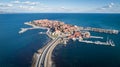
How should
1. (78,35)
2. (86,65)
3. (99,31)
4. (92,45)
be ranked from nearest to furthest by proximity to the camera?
(86,65)
(92,45)
(78,35)
(99,31)

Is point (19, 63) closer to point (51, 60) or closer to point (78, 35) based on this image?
point (51, 60)

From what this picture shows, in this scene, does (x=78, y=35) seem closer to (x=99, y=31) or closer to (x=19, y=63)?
(x=99, y=31)

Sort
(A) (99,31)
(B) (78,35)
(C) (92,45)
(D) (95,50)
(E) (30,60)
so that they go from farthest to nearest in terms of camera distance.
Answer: (A) (99,31) → (B) (78,35) → (C) (92,45) → (D) (95,50) → (E) (30,60)

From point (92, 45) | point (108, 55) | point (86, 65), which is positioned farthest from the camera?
point (92, 45)

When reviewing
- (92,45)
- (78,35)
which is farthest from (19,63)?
(78,35)

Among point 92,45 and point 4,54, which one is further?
point 92,45

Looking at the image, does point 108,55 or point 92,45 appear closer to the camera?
point 108,55

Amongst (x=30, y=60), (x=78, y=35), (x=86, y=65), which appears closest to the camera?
(x=86, y=65)

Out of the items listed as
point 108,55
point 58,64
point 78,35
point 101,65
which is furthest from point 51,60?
point 78,35
